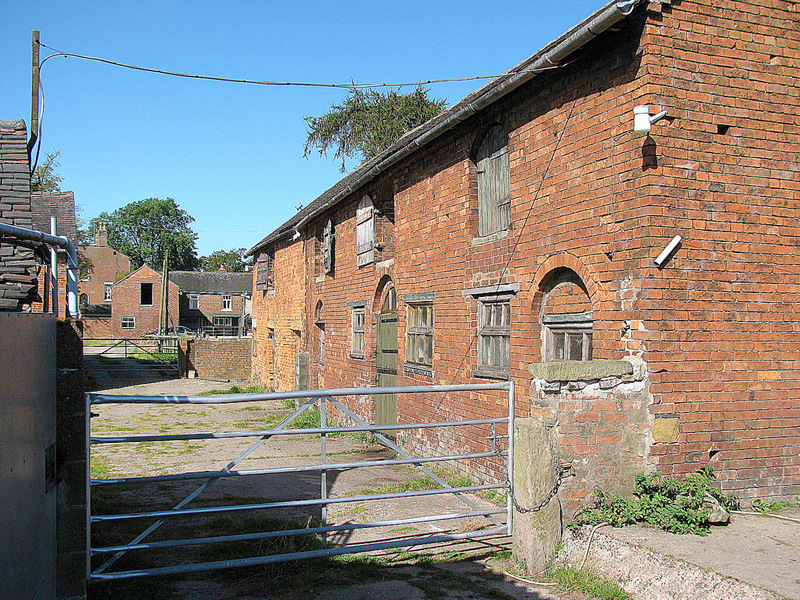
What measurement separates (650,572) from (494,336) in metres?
4.13

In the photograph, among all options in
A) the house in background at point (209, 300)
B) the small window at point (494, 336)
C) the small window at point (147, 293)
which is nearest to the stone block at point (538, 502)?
the small window at point (494, 336)

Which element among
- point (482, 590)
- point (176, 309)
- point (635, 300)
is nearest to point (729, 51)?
point (635, 300)

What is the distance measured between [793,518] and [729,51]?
14.0 feet

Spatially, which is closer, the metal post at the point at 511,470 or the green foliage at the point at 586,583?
the green foliage at the point at 586,583

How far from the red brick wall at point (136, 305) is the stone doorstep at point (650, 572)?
186 feet

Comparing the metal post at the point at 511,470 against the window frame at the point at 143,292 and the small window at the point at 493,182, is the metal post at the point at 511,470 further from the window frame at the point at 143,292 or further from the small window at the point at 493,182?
the window frame at the point at 143,292

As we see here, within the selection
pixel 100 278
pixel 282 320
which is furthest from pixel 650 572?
pixel 100 278

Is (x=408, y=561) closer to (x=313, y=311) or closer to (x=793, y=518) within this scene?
(x=793, y=518)

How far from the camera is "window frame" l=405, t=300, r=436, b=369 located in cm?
1005

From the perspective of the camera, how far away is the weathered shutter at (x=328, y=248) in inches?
618

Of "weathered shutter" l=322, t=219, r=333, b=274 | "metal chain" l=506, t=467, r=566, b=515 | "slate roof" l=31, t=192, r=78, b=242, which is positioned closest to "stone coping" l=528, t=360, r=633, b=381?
"metal chain" l=506, t=467, r=566, b=515

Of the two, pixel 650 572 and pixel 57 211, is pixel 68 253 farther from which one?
pixel 57 211

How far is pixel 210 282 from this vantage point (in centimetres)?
6625

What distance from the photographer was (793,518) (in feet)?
17.7
